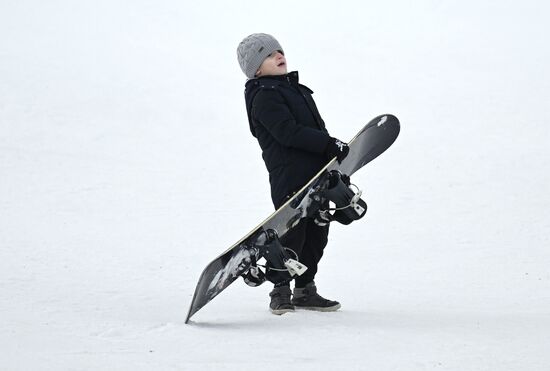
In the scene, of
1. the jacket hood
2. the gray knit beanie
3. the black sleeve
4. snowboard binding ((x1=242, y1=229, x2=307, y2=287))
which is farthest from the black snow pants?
the gray knit beanie

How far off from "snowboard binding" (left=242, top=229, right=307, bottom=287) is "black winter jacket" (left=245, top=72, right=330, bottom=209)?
339 mm

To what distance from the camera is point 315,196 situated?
16.4 feet

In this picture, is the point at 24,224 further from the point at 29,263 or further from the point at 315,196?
the point at 315,196

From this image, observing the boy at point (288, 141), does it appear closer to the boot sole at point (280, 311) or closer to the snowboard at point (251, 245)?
the boot sole at point (280, 311)

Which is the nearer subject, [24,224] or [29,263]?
[29,263]

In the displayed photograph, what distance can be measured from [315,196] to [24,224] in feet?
14.8

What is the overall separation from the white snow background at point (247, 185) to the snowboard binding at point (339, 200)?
0.60 meters

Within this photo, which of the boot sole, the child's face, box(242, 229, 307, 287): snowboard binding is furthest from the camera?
the child's face

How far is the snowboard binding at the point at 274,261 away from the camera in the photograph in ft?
15.6

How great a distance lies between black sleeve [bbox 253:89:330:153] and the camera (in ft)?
16.2

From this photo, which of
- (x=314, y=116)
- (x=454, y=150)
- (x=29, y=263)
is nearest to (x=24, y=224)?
(x=29, y=263)

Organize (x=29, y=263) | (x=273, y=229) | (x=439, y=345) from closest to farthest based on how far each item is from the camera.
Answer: (x=439, y=345), (x=273, y=229), (x=29, y=263)

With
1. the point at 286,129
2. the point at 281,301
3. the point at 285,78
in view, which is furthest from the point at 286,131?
the point at 281,301

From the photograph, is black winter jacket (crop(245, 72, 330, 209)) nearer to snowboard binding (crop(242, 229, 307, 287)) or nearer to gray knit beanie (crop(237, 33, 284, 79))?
gray knit beanie (crop(237, 33, 284, 79))
